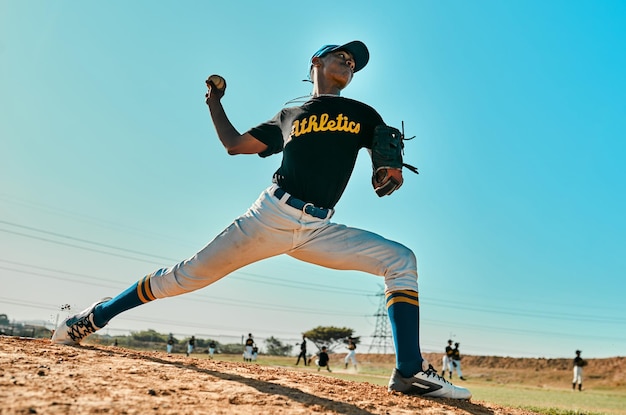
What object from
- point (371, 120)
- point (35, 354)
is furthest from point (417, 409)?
point (35, 354)

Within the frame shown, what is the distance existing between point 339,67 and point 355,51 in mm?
204

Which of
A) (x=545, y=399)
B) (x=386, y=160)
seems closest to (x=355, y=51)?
(x=386, y=160)

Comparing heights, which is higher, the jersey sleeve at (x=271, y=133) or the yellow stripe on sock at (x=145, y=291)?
the jersey sleeve at (x=271, y=133)

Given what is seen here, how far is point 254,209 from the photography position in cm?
387

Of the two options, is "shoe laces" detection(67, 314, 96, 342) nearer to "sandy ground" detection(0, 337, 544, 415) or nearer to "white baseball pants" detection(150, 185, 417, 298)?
"sandy ground" detection(0, 337, 544, 415)

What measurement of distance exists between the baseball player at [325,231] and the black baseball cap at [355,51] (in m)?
0.51

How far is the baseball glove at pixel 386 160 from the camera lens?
12.6 ft

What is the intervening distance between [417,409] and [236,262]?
1.58 meters

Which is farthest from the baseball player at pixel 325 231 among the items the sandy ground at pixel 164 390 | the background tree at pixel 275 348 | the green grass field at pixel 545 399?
the background tree at pixel 275 348

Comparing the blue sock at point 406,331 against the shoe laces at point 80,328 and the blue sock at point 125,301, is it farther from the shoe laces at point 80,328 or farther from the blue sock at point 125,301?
the shoe laces at point 80,328

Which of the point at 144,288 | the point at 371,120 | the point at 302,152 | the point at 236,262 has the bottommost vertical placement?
the point at 144,288

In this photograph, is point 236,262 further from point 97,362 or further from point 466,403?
point 466,403

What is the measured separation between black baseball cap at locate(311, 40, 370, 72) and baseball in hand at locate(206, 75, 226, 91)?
0.80m

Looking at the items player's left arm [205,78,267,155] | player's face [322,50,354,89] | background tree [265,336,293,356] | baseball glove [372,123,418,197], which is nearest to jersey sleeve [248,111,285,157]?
player's left arm [205,78,267,155]
